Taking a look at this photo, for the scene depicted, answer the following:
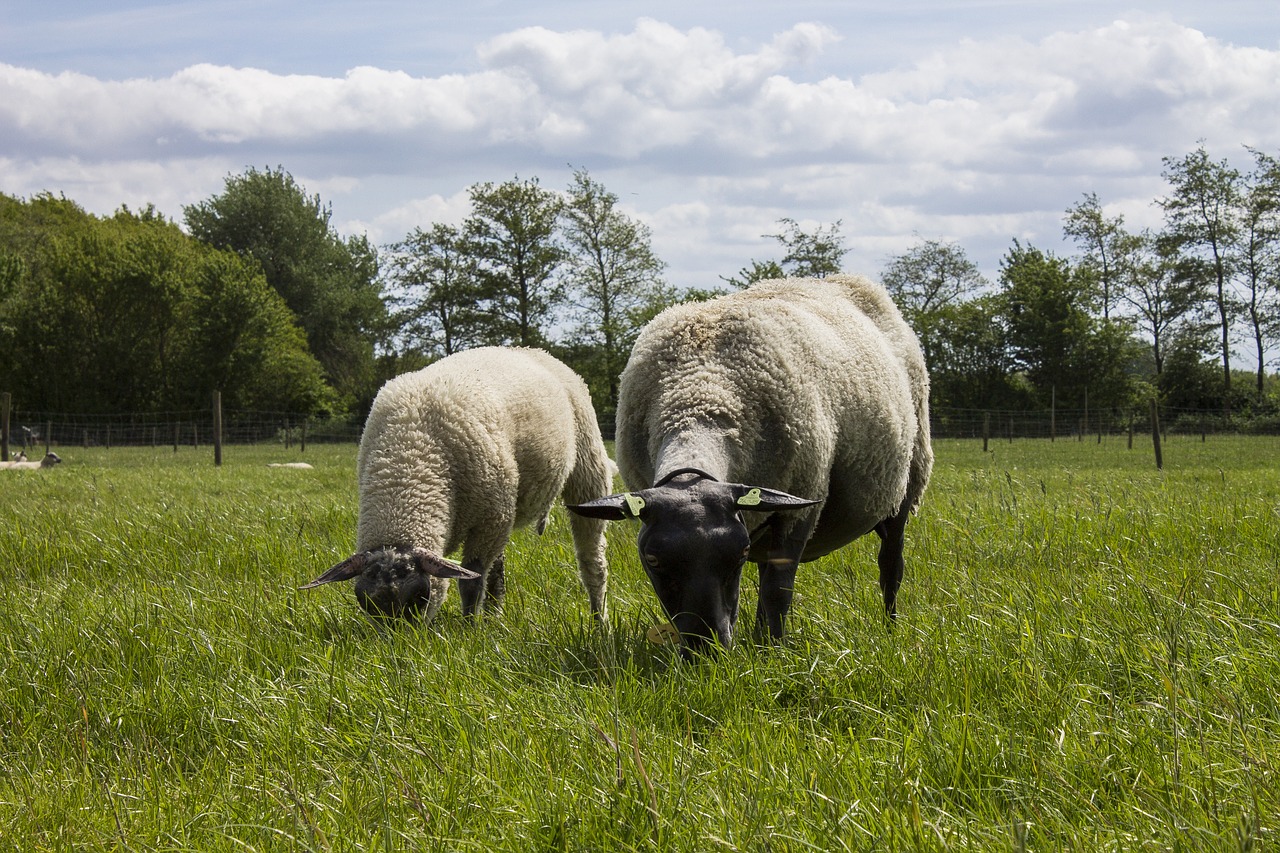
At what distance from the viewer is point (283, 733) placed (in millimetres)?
3145

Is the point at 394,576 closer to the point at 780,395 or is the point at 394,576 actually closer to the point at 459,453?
the point at 459,453

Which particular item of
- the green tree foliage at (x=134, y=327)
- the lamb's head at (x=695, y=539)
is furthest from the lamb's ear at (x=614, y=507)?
the green tree foliage at (x=134, y=327)

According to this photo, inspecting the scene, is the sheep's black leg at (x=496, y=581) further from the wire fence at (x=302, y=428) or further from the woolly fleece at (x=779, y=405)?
the wire fence at (x=302, y=428)

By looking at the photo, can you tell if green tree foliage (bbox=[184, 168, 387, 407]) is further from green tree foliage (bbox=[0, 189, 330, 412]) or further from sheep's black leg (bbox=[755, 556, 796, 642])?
sheep's black leg (bbox=[755, 556, 796, 642])

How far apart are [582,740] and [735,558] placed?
3.47 ft

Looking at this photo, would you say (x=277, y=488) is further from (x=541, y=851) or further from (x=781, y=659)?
(x=541, y=851)

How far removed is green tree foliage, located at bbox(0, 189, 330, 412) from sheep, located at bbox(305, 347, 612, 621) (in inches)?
1852

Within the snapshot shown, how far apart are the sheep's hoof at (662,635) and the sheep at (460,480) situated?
0.81m

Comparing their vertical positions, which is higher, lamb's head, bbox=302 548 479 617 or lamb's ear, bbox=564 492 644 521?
lamb's ear, bbox=564 492 644 521

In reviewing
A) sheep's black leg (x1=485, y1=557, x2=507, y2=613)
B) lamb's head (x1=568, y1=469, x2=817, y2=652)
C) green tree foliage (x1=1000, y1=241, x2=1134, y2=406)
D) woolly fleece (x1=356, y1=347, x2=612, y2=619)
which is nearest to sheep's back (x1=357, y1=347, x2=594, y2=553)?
woolly fleece (x1=356, y1=347, x2=612, y2=619)

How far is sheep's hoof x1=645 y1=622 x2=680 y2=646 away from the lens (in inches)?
154

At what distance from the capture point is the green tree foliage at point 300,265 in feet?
196

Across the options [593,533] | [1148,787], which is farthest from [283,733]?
[593,533]

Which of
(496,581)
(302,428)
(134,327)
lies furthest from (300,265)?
(496,581)
